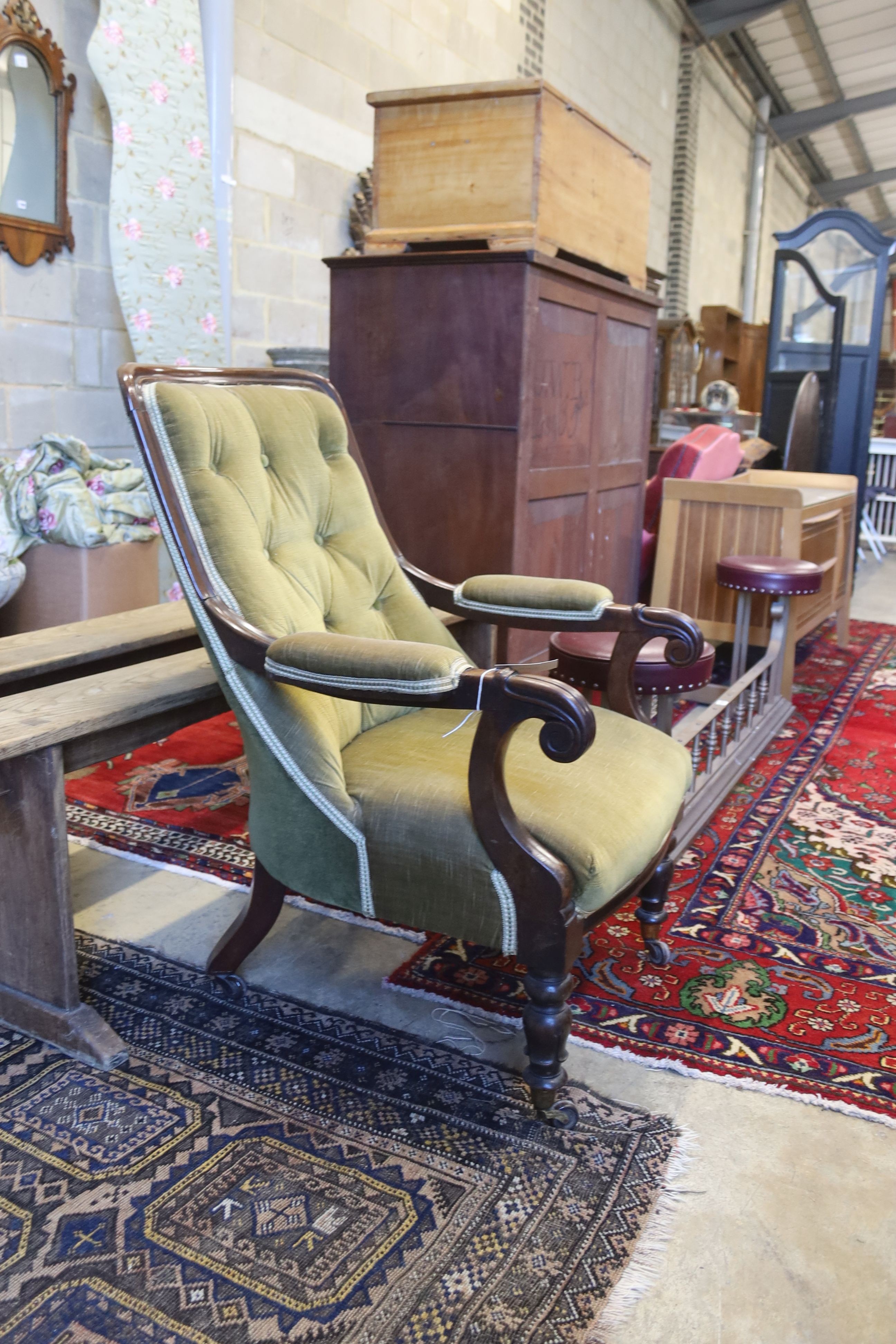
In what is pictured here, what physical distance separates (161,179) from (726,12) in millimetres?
8953

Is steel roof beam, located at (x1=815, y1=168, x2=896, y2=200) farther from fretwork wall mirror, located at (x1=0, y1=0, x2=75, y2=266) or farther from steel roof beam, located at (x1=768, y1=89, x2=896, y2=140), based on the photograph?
fretwork wall mirror, located at (x1=0, y1=0, x2=75, y2=266)

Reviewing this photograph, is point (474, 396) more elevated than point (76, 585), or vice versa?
point (474, 396)

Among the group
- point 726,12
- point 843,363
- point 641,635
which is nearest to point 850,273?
point 843,363

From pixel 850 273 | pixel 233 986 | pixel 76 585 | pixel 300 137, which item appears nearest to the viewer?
pixel 233 986

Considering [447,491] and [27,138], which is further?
[27,138]

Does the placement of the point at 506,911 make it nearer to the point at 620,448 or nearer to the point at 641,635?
the point at 641,635

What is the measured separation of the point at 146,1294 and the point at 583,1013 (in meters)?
0.91

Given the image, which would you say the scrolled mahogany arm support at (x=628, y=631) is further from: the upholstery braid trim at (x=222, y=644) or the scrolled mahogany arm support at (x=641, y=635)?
the upholstery braid trim at (x=222, y=644)

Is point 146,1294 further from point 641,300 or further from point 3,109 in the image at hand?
point 3,109

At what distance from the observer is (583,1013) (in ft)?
6.48

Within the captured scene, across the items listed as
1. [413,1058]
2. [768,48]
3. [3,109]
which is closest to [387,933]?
[413,1058]

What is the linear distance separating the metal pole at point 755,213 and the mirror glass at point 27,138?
11.2 m

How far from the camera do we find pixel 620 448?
3764mm

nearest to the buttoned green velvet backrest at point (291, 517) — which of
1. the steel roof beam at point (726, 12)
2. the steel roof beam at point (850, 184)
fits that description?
the steel roof beam at point (726, 12)
